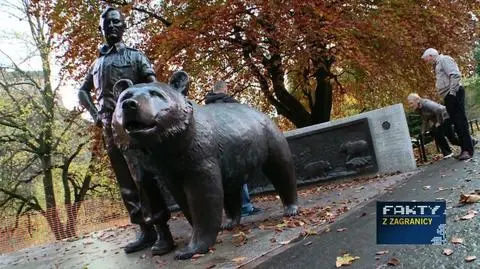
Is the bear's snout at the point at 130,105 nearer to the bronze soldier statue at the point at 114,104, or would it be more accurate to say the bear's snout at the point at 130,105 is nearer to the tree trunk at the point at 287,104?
the bronze soldier statue at the point at 114,104

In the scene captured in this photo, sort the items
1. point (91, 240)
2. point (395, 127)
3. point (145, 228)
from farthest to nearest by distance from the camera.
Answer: point (395, 127)
point (91, 240)
point (145, 228)

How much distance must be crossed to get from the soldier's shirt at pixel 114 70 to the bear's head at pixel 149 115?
2.74 feet

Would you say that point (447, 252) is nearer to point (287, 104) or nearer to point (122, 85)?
point (122, 85)

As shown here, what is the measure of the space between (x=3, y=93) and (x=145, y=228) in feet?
62.5

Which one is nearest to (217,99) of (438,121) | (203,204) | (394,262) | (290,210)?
(290,210)

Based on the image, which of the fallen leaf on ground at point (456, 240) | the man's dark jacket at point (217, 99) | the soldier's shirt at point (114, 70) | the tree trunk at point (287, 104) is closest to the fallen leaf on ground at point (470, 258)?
the fallen leaf on ground at point (456, 240)

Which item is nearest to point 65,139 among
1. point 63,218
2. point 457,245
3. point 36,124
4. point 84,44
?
point 36,124

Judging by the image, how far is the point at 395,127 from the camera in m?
8.62

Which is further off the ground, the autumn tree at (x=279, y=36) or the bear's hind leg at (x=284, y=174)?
the autumn tree at (x=279, y=36)

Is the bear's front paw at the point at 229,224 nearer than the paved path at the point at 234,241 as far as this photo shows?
No

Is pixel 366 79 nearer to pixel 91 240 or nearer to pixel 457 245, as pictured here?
pixel 91 240

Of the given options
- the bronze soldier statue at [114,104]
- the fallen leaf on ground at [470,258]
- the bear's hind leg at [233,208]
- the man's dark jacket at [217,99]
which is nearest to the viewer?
the fallen leaf on ground at [470,258]

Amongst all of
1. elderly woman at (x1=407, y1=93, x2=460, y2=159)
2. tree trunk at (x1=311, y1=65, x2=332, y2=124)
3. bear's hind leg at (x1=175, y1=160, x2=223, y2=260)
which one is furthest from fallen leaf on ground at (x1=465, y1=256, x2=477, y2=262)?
tree trunk at (x1=311, y1=65, x2=332, y2=124)

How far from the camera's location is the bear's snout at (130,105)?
11.7 feet
